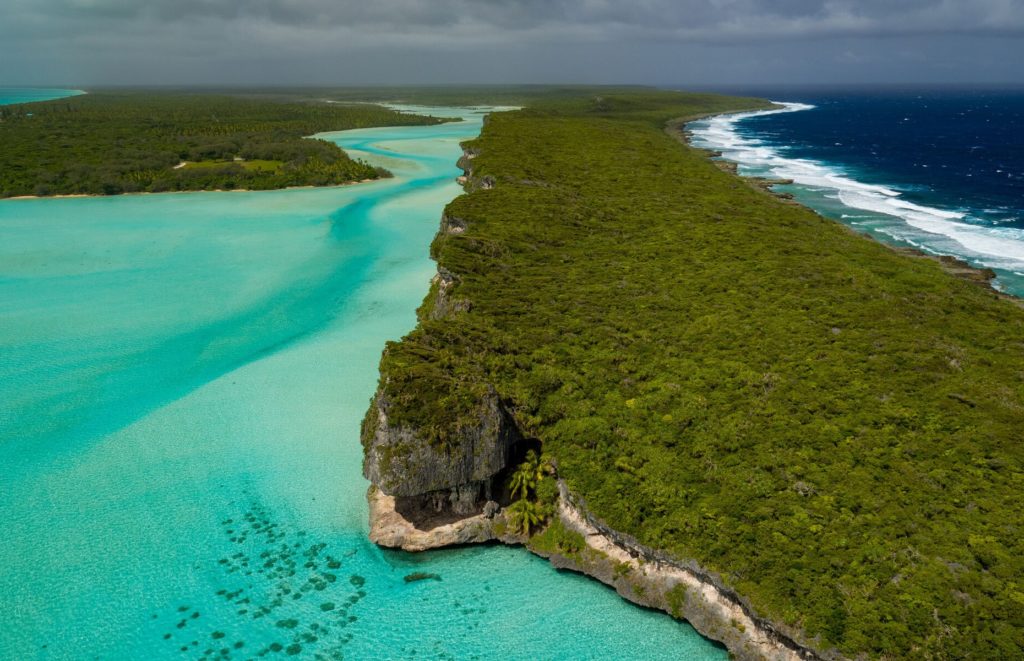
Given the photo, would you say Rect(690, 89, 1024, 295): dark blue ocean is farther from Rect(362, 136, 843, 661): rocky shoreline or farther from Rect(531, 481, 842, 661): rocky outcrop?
Rect(362, 136, 843, 661): rocky shoreline

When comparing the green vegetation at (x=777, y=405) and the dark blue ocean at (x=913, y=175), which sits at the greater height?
the dark blue ocean at (x=913, y=175)

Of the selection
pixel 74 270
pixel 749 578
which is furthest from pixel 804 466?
pixel 74 270

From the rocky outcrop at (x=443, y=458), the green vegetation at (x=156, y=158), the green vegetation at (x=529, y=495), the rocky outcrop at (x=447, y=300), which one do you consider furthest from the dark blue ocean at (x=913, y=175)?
the green vegetation at (x=156, y=158)

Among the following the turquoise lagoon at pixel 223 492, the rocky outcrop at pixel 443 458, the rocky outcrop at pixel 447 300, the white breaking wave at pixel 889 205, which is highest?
the white breaking wave at pixel 889 205

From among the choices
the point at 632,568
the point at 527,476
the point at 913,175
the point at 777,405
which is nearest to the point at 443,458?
the point at 527,476

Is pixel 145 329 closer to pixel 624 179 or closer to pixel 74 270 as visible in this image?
pixel 74 270

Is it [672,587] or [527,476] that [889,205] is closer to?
[527,476]

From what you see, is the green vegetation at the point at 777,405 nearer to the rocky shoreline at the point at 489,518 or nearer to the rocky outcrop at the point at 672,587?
the rocky outcrop at the point at 672,587
